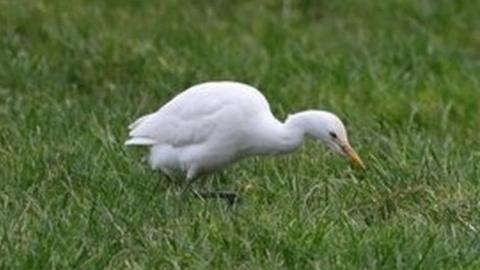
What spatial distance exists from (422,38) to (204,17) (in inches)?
53.0

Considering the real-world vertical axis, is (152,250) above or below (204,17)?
above

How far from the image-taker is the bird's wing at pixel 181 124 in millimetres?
6809

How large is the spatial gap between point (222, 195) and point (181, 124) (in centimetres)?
32

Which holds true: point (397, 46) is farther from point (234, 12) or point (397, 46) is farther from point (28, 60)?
point (28, 60)

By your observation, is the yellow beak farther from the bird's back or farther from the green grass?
the bird's back

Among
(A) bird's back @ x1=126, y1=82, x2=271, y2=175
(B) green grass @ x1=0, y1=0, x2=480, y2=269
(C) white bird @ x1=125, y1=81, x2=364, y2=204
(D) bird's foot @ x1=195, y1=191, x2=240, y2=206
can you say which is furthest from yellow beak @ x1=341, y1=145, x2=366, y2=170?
(D) bird's foot @ x1=195, y1=191, x2=240, y2=206

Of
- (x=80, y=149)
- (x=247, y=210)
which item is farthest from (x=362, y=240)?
(x=80, y=149)

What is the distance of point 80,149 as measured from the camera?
745 centimetres

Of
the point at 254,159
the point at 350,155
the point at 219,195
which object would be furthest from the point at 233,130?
the point at 254,159

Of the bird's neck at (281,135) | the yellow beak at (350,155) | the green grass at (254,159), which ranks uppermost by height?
the bird's neck at (281,135)

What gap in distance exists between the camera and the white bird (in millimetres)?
6742

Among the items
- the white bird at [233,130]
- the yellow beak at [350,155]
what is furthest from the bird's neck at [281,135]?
the yellow beak at [350,155]

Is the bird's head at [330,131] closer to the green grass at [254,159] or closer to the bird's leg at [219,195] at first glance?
the green grass at [254,159]

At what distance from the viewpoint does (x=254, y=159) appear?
7473mm
